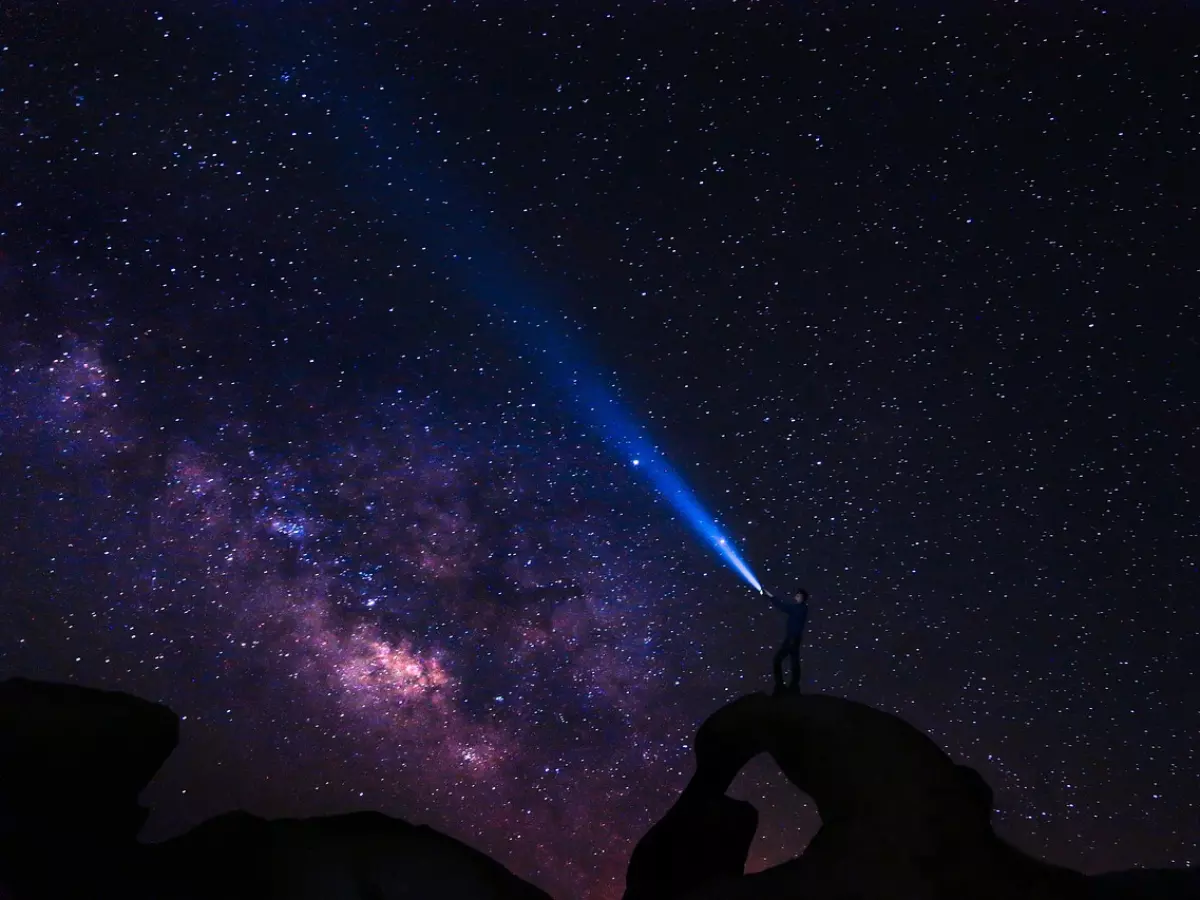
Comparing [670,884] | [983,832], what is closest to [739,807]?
[670,884]

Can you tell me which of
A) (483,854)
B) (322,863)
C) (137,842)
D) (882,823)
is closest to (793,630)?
(882,823)

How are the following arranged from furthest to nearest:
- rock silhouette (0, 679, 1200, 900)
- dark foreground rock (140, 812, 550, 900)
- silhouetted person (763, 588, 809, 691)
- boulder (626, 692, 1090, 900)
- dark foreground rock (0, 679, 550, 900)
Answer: silhouetted person (763, 588, 809, 691) < dark foreground rock (140, 812, 550, 900) < dark foreground rock (0, 679, 550, 900) < rock silhouette (0, 679, 1200, 900) < boulder (626, 692, 1090, 900)

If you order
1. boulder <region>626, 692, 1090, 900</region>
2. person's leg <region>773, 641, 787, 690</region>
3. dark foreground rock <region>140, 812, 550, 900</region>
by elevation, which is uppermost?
boulder <region>626, 692, 1090, 900</region>

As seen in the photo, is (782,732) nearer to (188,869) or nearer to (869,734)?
(869,734)

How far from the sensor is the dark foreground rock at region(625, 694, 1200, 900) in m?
9.49

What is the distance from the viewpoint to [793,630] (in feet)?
40.5

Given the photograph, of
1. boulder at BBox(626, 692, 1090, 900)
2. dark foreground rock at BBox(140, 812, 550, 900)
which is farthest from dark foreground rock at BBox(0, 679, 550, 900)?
boulder at BBox(626, 692, 1090, 900)

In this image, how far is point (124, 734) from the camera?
36.8 feet

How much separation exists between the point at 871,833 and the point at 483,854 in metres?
6.25

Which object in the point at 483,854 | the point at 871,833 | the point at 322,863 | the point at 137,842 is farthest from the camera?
the point at 483,854

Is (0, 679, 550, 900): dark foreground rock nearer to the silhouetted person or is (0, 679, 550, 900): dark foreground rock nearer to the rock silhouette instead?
the rock silhouette

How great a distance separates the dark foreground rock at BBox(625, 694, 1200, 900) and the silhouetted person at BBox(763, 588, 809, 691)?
1.57 ft

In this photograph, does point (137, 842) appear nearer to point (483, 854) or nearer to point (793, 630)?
point (483, 854)

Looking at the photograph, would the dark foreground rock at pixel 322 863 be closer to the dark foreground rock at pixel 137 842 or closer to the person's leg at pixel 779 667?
the dark foreground rock at pixel 137 842
